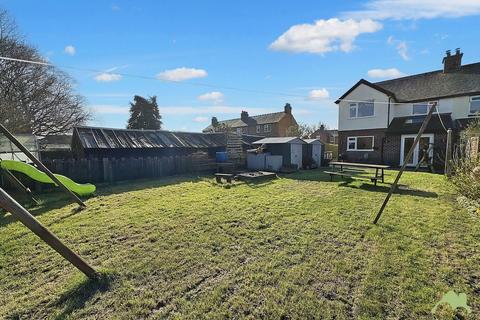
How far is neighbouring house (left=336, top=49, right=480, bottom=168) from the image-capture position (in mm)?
15766

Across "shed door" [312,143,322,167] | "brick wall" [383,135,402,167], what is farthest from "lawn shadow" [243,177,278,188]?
"brick wall" [383,135,402,167]

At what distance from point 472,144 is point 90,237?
11.9 m

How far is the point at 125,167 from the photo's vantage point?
43.8 feet

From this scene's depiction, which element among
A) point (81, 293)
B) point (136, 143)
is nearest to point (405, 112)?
point (136, 143)

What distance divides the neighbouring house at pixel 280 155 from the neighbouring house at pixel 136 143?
325 centimetres

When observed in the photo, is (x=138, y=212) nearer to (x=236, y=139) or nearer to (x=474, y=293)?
(x=474, y=293)

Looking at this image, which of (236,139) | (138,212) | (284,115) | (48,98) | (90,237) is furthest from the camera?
(284,115)

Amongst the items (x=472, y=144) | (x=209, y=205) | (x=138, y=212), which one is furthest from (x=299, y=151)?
(x=138, y=212)

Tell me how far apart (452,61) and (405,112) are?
17.6 ft

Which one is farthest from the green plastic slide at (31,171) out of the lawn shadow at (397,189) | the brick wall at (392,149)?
the brick wall at (392,149)

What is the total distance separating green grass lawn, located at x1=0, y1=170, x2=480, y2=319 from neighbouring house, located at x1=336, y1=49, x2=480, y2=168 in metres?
11.7

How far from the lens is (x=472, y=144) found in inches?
332

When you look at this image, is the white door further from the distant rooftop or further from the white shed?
the distant rooftop

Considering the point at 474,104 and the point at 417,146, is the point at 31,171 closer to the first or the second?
the point at 417,146
